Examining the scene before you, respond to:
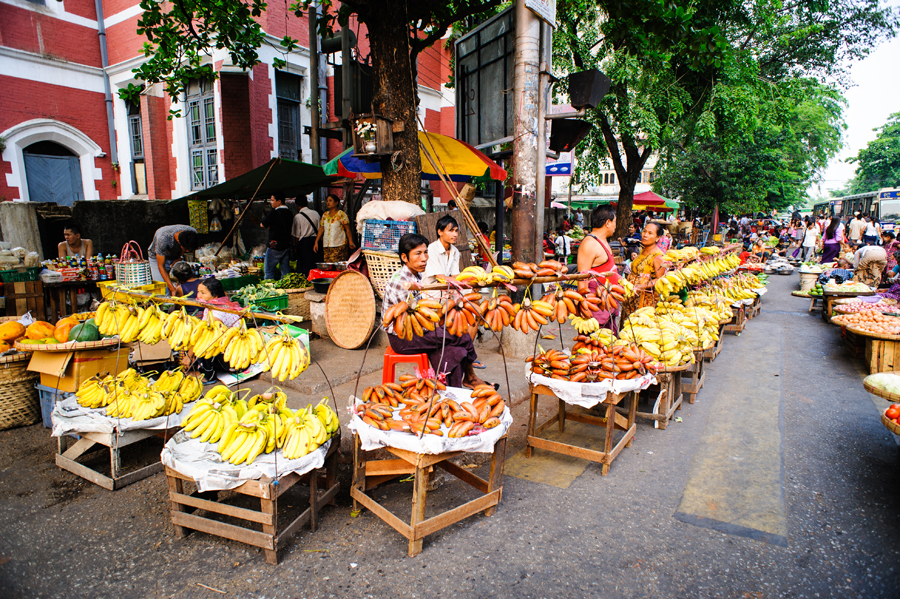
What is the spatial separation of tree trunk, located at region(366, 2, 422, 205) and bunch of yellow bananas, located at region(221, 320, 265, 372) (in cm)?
393

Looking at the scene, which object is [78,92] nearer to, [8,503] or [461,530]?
[8,503]

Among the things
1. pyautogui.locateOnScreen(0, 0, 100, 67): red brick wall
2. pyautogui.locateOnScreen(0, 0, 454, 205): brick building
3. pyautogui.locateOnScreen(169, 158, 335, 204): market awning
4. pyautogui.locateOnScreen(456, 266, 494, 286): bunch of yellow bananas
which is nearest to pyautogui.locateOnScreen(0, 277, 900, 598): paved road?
pyautogui.locateOnScreen(456, 266, 494, 286): bunch of yellow bananas

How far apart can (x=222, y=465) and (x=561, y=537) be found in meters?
2.04

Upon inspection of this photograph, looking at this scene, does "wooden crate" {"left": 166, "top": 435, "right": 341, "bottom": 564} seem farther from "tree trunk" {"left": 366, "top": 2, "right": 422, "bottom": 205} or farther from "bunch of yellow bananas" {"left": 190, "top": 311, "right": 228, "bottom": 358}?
"tree trunk" {"left": 366, "top": 2, "right": 422, "bottom": 205}

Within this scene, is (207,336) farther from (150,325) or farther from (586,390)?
(586,390)

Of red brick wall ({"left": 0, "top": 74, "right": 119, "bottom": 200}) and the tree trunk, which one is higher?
red brick wall ({"left": 0, "top": 74, "right": 119, "bottom": 200})

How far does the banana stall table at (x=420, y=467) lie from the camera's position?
2654 millimetres

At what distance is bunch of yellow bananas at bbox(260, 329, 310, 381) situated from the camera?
2877mm

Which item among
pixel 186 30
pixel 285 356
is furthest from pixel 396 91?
pixel 285 356

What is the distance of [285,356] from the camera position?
9.52 ft

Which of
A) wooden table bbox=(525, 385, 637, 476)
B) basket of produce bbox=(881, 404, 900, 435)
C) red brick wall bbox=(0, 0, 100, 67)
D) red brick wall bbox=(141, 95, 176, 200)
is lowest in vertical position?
wooden table bbox=(525, 385, 637, 476)

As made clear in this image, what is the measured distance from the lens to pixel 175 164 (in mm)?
12734

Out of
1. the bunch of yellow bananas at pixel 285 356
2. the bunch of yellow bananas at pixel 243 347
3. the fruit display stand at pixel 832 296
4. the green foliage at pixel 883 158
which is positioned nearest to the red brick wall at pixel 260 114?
the bunch of yellow bananas at pixel 243 347

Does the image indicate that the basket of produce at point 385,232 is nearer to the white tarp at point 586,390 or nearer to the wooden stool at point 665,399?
the white tarp at point 586,390
